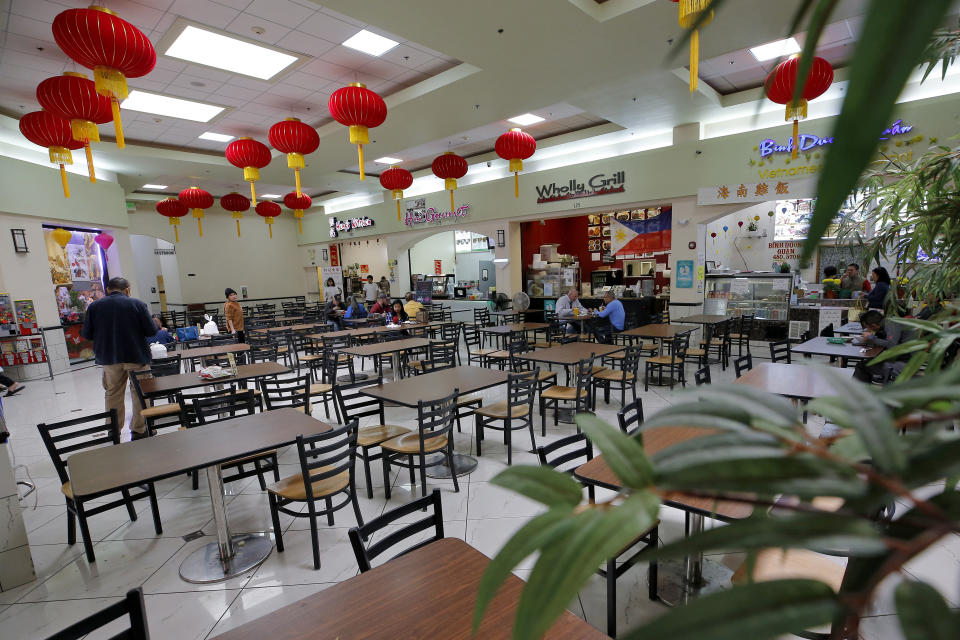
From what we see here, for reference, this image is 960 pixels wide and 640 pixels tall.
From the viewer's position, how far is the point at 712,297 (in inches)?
332

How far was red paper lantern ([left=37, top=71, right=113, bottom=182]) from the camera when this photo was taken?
12.1 feet

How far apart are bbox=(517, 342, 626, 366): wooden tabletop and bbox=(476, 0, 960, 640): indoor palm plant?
3.85m

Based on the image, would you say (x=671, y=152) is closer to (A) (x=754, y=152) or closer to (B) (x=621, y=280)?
(A) (x=754, y=152)

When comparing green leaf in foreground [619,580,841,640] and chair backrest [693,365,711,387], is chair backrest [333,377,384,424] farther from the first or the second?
green leaf in foreground [619,580,841,640]

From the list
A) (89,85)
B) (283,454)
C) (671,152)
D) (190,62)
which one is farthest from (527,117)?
(283,454)

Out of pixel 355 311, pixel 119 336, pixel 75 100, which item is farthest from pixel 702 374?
pixel 355 311

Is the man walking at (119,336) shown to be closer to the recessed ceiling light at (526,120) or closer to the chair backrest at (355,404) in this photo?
the chair backrest at (355,404)

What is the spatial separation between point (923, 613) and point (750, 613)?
146 mm

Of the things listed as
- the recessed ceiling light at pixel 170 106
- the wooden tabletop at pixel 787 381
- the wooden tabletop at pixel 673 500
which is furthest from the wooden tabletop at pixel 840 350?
the recessed ceiling light at pixel 170 106

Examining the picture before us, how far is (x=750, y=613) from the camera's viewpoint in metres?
0.42

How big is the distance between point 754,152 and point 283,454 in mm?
8032

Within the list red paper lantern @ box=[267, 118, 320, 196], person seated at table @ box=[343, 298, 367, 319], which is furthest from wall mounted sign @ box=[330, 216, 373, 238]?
red paper lantern @ box=[267, 118, 320, 196]

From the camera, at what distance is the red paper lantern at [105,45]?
9.72 ft

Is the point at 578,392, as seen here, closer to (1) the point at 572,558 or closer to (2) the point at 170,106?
(1) the point at 572,558
